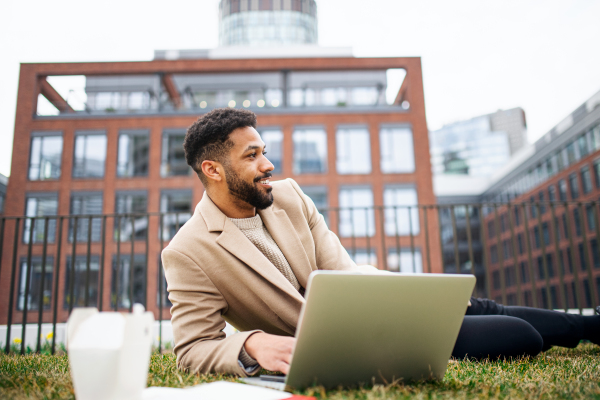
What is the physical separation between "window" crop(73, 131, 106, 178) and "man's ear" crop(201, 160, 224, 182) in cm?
2728

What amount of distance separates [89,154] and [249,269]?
28.4 metres

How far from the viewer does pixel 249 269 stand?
5.77 ft

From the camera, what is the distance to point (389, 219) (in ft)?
86.3

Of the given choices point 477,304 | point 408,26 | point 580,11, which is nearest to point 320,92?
point 580,11

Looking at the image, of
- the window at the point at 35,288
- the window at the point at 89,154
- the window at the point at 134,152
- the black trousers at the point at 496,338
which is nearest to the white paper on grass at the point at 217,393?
the black trousers at the point at 496,338

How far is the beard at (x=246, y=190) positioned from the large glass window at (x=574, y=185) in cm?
4283

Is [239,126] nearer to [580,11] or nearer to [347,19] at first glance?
[580,11]

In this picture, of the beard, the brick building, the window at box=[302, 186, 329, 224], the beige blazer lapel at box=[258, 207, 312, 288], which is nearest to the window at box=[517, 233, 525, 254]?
the brick building

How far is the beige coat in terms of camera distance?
1.61 metres

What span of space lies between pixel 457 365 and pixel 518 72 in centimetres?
2181

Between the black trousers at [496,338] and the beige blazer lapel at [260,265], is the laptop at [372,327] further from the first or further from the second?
the black trousers at [496,338]

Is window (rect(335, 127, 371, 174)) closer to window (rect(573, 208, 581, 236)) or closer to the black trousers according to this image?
window (rect(573, 208, 581, 236))

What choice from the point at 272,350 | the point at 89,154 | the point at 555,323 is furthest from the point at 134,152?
the point at 272,350

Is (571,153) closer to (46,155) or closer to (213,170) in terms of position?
(46,155)
